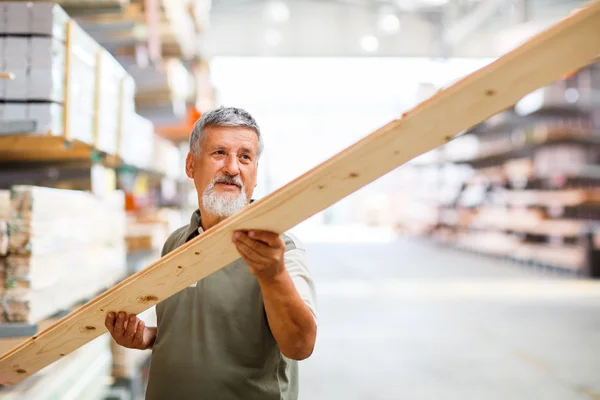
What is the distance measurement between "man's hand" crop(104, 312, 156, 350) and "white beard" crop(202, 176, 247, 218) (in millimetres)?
299

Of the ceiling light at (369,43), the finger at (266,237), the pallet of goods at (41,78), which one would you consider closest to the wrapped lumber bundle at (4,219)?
the pallet of goods at (41,78)

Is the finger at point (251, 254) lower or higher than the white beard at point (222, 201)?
lower

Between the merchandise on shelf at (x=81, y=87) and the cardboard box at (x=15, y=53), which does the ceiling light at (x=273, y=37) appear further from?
the cardboard box at (x=15, y=53)

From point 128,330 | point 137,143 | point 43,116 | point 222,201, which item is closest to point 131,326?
point 128,330

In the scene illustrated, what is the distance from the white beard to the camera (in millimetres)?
1204

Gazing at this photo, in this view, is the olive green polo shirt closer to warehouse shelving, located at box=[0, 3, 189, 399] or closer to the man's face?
the man's face

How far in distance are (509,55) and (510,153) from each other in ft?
38.0

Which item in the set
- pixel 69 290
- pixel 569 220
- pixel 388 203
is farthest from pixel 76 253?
pixel 388 203

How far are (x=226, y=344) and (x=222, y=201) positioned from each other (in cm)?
32

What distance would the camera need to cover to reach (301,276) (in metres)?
1.20

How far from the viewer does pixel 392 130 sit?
0.81 meters

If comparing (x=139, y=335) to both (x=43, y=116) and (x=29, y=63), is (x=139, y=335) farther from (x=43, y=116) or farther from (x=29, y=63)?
(x=29, y=63)

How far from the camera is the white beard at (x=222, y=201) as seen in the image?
1204 millimetres

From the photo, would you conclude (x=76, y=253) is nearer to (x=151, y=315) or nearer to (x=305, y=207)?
(x=151, y=315)
